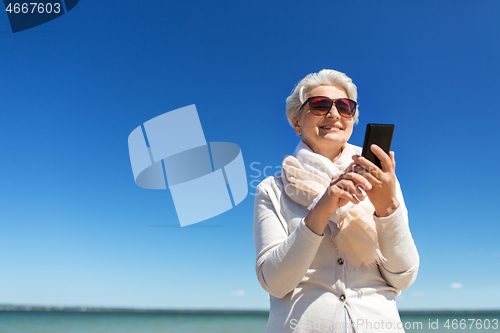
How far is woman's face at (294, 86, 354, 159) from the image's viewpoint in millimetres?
2576

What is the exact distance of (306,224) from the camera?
76.8 inches

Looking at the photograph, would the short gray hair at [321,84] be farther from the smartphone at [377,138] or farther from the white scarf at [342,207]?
the smartphone at [377,138]

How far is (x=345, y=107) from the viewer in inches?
104

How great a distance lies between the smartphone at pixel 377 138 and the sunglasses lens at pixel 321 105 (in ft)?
2.47

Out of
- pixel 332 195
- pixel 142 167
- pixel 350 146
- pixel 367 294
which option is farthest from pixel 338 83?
pixel 142 167

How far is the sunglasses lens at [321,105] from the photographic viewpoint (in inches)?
103

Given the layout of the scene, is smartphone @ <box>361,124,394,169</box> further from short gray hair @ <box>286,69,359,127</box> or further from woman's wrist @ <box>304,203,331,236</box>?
short gray hair @ <box>286,69,359,127</box>

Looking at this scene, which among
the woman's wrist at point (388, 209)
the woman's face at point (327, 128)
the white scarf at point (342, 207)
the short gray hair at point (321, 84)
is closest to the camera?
the woman's wrist at point (388, 209)

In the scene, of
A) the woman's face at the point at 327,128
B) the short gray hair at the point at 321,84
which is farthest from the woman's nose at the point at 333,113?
the short gray hair at the point at 321,84

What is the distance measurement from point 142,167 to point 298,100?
8.27 metres

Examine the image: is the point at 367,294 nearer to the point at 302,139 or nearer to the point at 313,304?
the point at 313,304

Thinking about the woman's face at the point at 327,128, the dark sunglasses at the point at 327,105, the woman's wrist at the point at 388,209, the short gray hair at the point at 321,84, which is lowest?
the woman's wrist at the point at 388,209

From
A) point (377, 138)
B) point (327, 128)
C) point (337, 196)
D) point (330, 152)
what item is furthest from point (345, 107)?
point (337, 196)

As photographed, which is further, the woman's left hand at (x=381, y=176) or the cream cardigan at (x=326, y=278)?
the cream cardigan at (x=326, y=278)
